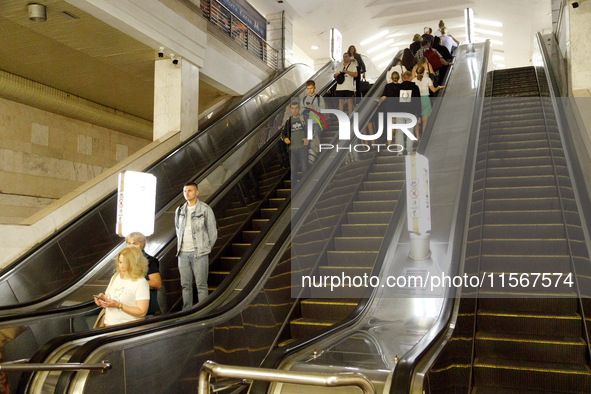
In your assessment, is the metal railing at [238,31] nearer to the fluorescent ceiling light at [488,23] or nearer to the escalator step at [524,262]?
the fluorescent ceiling light at [488,23]

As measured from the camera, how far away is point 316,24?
18.1 meters

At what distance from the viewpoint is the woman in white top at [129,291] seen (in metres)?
3.69

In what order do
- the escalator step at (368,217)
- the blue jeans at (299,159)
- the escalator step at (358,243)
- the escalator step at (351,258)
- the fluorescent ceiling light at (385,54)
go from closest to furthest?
the escalator step at (351,258) → the escalator step at (358,243) → the escalator step at (368,217) → the blue jeans at (299,159) → the fluorescent ceiling light at (385,54)

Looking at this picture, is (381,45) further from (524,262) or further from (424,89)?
(524,262)

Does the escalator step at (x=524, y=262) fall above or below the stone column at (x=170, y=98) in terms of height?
below

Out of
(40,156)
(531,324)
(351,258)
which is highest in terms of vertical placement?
(40,156)

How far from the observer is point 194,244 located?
511 centimetres

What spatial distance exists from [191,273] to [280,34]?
12533 mm

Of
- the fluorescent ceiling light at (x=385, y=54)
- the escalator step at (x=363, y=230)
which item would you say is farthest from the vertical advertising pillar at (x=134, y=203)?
the fluorescent ceiling light at (x=385, y=54)

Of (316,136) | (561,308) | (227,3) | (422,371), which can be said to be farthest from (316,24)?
(422,371)

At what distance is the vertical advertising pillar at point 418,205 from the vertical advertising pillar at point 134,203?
2.50 meters

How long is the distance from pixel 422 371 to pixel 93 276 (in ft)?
14.2

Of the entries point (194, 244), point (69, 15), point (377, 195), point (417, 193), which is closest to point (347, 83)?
point (377, 195)

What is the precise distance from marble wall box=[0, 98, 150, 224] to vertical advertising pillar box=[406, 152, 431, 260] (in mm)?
8210
